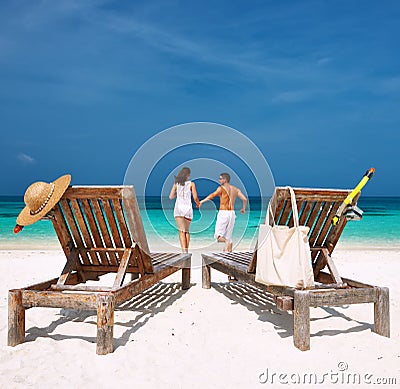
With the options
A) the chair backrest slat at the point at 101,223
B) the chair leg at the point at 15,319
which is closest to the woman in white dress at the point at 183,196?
the chair backrest slat at the point at 101,223

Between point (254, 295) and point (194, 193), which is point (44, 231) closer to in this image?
point (194, 193)

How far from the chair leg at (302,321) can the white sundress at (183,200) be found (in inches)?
158

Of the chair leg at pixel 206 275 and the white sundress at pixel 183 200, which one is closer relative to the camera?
the chair leg at pixel 206 275

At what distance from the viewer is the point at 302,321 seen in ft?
11.5

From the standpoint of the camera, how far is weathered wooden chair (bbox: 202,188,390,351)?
3.51 m

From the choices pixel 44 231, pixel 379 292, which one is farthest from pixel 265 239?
pixel 44 231

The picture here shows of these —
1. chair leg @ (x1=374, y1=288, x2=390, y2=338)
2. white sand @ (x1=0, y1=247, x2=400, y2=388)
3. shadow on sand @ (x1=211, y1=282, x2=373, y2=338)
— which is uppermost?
chair leg @ (x1=374, y1=288, x2=390, y2=338)

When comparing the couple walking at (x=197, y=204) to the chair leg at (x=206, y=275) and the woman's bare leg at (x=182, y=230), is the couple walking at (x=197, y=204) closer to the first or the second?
the woman's bare leg at (x=182, y=230)

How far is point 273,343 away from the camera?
364cm

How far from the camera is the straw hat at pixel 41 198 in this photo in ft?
12.3

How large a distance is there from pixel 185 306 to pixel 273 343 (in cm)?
148

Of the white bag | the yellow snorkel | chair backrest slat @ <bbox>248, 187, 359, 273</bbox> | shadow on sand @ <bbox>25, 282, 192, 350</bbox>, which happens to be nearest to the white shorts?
shadow on sand @ <bbox>25, 282, 192, 350</bbox>

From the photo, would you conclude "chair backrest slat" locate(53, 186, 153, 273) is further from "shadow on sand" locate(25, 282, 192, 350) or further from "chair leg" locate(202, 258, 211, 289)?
"chair leg" locate(202, 258, 211, 289)

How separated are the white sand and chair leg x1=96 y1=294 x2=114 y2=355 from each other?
0.08 meters
